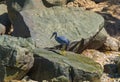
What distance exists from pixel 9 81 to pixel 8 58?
409 millimetres

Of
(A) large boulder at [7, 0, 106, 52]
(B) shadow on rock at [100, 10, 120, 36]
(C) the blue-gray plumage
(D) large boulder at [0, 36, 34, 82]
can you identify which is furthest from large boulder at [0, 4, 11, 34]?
(D) large boulder at [0, 36, 34, 82]

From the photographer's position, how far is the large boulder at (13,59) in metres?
7.93

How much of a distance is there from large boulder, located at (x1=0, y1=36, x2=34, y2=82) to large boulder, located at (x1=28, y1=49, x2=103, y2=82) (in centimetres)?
25

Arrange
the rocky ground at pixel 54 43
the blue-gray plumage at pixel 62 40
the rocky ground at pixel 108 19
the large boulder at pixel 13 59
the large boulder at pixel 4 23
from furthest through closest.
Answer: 1. the large boulder at pixel 4 23
2. the blue-gray plumage at pixel 62 40
3. the rocky ground at pixel 108 19
4. the rocky ground at pixel 54 43
5. the large boulder at pixel 13 59

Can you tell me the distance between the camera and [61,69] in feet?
26.7

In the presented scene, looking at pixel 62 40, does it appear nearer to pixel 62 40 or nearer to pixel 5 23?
pixel 62 40

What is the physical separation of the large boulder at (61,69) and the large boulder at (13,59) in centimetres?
25

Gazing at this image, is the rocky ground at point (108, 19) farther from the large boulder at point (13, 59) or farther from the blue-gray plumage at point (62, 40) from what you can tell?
the large boulder at point (13, 59)

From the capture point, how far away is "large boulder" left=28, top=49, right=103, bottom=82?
8.13 meters

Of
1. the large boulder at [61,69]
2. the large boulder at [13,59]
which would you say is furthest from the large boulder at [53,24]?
the large boulder at [13,59]

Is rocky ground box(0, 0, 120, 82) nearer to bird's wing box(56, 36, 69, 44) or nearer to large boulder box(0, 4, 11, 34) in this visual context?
large boulder box(0, 4, 11, 34)

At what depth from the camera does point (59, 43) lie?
30.6ft

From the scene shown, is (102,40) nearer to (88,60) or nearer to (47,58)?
(88,60)

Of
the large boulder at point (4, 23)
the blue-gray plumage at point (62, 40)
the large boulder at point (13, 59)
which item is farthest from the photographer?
the large boulder at point (4, 23)
